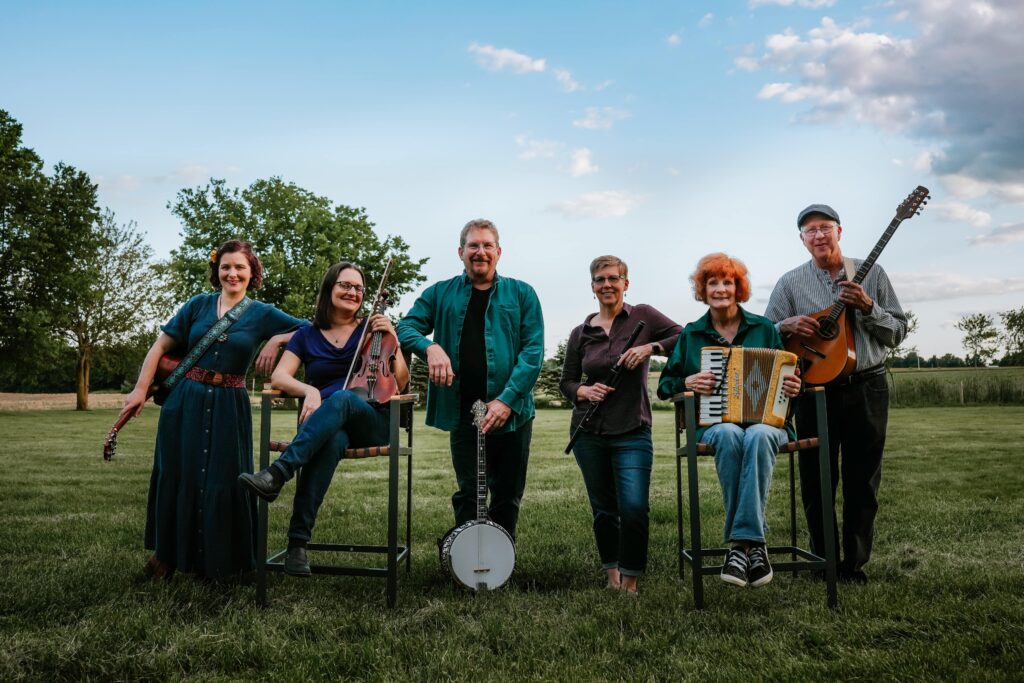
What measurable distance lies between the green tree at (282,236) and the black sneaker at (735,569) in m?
29.9

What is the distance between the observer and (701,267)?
15.1ft

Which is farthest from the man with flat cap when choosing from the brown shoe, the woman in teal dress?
the brown shoe

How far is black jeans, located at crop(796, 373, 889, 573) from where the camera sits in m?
4.79

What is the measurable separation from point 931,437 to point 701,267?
561 inches

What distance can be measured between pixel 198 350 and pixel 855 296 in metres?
3.92

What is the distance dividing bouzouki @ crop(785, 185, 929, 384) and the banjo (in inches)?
79.5

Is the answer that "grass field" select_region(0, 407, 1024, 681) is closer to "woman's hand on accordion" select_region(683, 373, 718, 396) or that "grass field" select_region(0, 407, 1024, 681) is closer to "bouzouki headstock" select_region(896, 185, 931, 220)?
"woman's hand on accordion" select_region(683, 373, 718, 396)

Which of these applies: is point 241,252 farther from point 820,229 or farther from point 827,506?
point 827,506

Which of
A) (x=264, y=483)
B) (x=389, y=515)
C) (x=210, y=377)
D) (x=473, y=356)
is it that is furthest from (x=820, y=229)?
(x=210, y=377)

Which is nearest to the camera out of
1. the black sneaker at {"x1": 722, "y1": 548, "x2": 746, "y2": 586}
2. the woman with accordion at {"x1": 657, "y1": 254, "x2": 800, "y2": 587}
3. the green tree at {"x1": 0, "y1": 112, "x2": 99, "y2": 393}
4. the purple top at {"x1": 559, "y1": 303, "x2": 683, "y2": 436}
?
the black sneaker at {"x1": 722, "y1": 548, "x2": 746, "y2": 586}

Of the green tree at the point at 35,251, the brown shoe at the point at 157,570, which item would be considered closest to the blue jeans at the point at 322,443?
the brown shoe at the point at 157,570

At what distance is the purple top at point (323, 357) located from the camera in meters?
4.67

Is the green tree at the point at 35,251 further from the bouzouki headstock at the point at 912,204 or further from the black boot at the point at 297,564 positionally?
the bouzouki headstock at the point at 912,204

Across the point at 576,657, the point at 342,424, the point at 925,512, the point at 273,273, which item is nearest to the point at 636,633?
the point at 576,657
